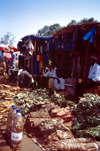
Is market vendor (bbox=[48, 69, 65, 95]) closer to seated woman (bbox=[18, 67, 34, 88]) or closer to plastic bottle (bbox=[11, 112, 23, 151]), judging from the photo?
seated woman (bbox=[18, 67, 34, 88])

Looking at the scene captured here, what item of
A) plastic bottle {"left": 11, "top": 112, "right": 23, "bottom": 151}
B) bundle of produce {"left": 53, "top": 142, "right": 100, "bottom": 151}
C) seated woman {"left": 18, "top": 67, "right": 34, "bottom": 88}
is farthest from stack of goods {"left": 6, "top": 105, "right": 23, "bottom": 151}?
seated woman {"left": 18, "top": 67, "right": 34, "bottom": 88}

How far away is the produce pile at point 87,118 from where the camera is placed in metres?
3.26

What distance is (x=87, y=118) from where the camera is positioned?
3.73 metres

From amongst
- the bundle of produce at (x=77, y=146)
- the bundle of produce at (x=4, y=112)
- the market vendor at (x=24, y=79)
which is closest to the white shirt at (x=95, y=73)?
the market vendor at (x=24, y=79)

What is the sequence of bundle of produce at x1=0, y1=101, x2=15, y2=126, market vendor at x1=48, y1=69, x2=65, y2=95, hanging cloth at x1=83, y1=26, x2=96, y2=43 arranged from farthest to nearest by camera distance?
market vendor at x1=48, y1=69, x2=65, y2=95, hanging cloth at x1=83, y1=26, x2=96, y2=43, bundle of produce at x1=0, y1=101, x2=15, y2=126

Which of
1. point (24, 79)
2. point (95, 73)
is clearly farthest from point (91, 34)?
point (24, 79)

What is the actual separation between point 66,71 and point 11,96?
4954mm

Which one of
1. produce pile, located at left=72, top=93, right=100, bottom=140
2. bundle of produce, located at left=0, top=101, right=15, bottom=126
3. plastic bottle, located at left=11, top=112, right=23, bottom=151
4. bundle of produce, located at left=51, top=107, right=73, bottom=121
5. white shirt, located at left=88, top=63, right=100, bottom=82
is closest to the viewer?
plastic bottle, located at left=11, top=112, right=23, bottom=151

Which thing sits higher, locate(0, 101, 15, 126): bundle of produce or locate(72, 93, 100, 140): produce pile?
locate(72, 93, 100, 140): produce pile

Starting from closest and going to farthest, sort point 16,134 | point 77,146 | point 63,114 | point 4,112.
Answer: point 16,134 < point 77,146 < point 63,114 < point 4,112

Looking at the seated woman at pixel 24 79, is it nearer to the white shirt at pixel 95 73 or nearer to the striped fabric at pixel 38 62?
the striped fabric at pixel 38 62

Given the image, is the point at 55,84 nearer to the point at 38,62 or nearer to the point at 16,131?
the point at 38,62

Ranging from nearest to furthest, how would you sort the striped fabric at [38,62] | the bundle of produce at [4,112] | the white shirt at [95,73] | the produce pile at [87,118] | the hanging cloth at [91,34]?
the produce pile at [87,118]
the bundle of produce at [4,112]
the white shirt at [95,73]
the hanging cloth at [91,34]
the striped fabric at [38,62]

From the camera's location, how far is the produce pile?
3.26 meters
